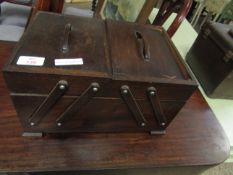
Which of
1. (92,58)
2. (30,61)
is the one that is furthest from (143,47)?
(30,61)

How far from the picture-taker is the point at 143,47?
0.61m

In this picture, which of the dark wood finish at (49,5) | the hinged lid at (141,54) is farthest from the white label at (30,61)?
the dark wood finish at (49,5)

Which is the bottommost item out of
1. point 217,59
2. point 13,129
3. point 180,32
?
point 13,129

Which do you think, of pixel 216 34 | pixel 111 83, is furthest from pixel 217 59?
pixel 111 83

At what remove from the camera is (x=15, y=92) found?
0.49 m

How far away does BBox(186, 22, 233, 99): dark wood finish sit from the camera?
87cm

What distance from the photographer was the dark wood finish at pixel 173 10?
0.94 m

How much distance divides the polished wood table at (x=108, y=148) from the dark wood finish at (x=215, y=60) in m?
0.25

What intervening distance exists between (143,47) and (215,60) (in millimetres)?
482

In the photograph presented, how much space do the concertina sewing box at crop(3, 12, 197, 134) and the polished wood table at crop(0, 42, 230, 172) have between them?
0.03 metres

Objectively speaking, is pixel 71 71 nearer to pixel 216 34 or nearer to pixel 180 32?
pixel 216 34

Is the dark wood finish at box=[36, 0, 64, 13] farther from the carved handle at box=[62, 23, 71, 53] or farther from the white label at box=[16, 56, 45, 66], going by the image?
the white label at box=[16, 56, 45, 66]

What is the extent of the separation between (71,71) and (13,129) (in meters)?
0.29

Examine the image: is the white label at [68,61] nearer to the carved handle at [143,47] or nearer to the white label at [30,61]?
the white label at [30,61]
